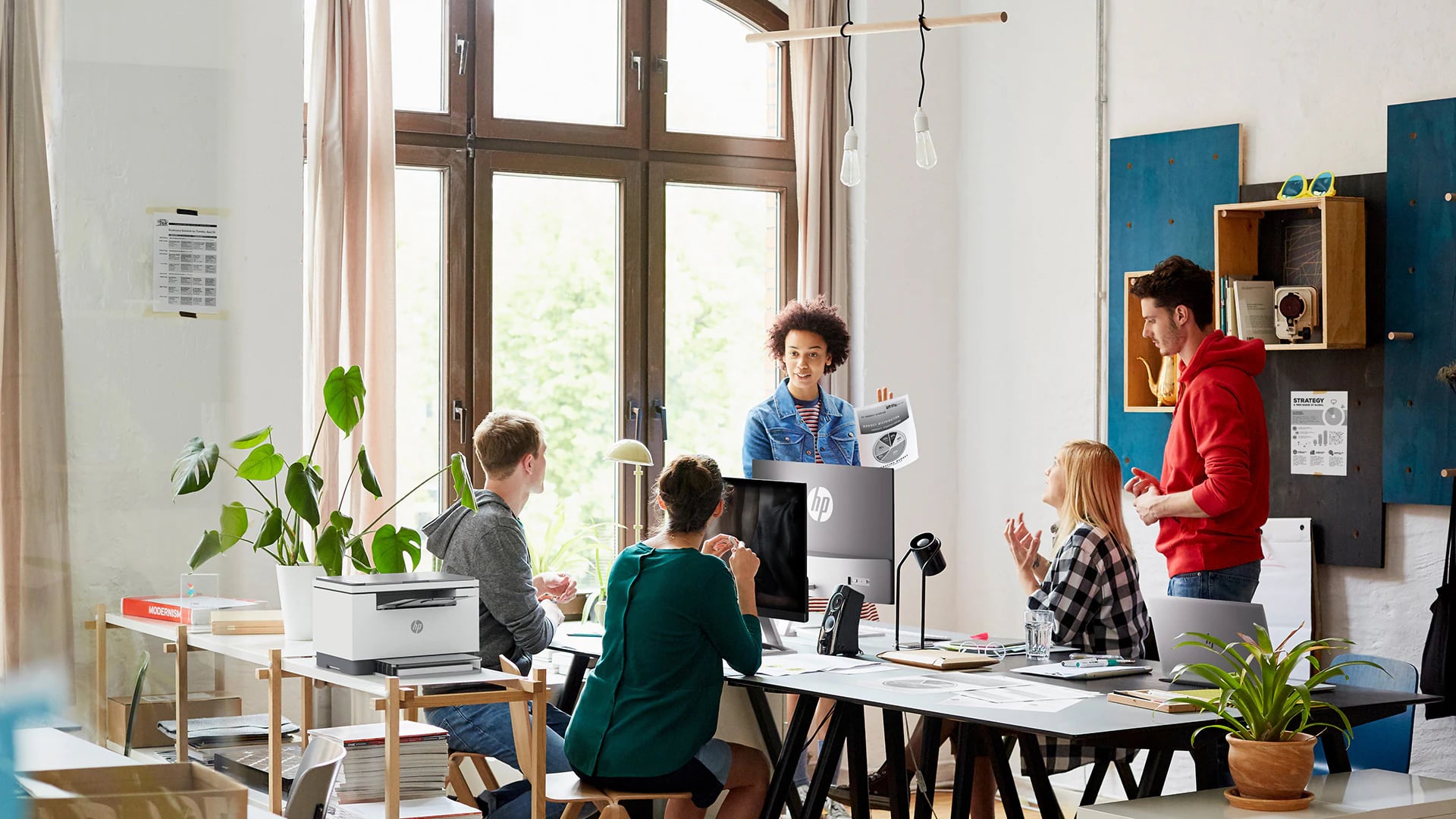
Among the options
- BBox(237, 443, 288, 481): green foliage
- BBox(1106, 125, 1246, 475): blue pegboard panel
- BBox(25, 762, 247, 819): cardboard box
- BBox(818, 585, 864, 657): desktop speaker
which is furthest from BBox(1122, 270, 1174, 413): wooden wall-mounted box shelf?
BBox(25, 762, 247, 819): cardboard box

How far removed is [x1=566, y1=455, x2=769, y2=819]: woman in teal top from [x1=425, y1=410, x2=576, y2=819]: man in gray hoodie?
0.21m

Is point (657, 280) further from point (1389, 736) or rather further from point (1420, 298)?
point (1389, 736)

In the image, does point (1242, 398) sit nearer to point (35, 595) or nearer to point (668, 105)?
point (668, 105)

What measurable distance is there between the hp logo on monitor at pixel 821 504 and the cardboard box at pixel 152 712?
304 centimetres

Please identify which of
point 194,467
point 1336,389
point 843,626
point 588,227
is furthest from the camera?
point 588,227

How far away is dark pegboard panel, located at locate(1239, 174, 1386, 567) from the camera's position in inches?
170

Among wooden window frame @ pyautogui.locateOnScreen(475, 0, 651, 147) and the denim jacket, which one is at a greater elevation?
wooden window frame @ pyautogui.locateOnScreen(475, 0, 651, 147)

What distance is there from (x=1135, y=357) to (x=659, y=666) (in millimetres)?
2493

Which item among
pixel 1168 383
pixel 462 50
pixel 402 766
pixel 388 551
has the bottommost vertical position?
pixel 402 766

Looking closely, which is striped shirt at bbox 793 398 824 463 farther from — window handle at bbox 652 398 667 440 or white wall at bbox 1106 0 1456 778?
white wall at bbox 1106 0 1456 778

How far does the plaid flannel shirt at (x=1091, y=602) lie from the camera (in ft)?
12.0

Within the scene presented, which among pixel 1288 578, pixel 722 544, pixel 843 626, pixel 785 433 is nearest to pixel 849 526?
pixel 843 626

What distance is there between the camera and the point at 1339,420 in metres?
4.44

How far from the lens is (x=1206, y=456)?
3916 millimetres
